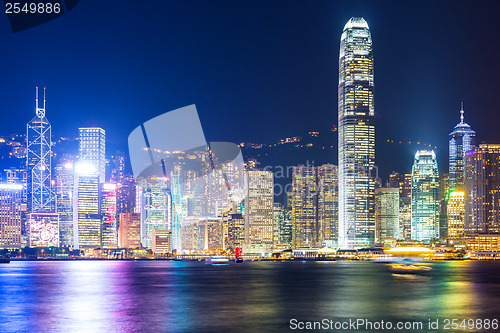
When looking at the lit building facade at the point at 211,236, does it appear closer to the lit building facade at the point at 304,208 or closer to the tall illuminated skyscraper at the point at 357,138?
the lit building facade at the point at 304,208

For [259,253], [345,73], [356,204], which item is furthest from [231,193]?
[345,73]

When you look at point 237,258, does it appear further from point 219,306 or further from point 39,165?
point 219,306

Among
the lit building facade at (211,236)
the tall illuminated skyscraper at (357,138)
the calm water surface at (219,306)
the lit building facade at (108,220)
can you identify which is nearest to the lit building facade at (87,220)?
the lit building facade at (108,220)

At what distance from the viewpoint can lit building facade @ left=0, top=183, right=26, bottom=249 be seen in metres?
190

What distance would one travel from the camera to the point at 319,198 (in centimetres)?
19575

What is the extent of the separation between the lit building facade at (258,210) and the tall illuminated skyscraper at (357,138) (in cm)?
2446

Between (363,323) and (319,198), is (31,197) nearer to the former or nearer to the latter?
(319,198)

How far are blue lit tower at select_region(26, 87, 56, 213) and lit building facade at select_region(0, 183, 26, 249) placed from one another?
4809mm

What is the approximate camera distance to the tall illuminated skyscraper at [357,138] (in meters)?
191

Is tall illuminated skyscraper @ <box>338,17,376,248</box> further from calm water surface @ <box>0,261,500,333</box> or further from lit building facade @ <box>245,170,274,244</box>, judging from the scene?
calm water surface @ <box>0,261,500,333</box>

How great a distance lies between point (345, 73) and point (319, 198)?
1481 inches

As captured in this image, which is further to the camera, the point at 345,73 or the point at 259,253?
the point at 345,73

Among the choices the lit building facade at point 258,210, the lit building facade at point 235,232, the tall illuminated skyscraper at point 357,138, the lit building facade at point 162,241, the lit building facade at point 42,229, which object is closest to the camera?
Result: the lit building facade at point 258,210

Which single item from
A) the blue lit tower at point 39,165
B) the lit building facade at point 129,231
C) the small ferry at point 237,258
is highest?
the blue lit tower at point 39,165
